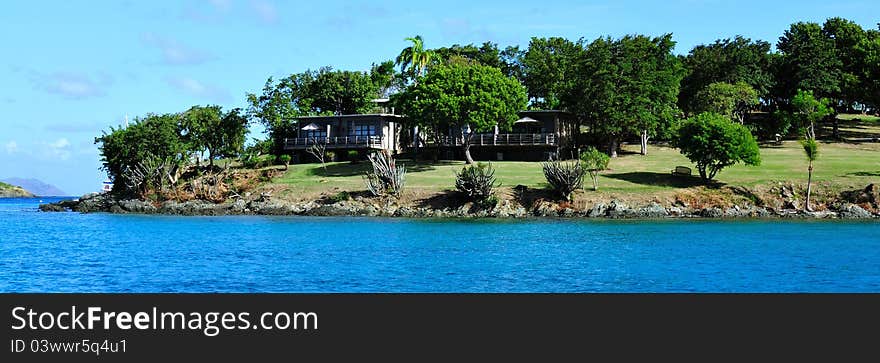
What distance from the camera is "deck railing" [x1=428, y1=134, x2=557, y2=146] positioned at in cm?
8394

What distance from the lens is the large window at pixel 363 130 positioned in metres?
90.7

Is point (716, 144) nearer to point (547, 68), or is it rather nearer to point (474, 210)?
point (474, 210)

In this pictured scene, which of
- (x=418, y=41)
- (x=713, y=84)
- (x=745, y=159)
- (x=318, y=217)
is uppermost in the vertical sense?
(x=418, y=41)

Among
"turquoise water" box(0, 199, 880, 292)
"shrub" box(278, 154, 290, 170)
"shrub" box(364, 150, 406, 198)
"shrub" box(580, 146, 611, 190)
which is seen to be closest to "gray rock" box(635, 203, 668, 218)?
"turquoise water" box(0, 199, 880, 292)

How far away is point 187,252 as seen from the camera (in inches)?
1485

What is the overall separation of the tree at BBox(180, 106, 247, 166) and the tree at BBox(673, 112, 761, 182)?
4500cm

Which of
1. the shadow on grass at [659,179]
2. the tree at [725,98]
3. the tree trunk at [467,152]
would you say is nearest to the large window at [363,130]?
the tree trunk at [467,152]

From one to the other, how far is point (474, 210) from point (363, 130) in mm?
30397

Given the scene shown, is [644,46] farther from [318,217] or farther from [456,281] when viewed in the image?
[456,281]

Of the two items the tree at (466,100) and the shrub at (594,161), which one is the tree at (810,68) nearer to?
the tree at (466,100)
